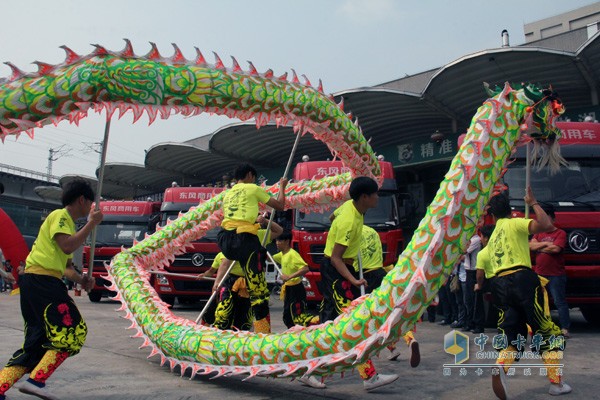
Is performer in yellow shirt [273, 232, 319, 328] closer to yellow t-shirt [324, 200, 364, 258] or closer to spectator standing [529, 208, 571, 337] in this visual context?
yellow t-shirt [324, 200, 364, 258]

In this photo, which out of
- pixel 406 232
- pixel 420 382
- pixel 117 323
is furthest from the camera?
pixel 406 232

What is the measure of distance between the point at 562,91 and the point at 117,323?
11.7 meters

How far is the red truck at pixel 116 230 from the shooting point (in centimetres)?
1447

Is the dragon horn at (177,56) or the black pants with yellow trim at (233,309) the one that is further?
the black pants with yellow trim at (233,309)

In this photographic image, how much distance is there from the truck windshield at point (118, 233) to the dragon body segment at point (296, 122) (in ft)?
35.7

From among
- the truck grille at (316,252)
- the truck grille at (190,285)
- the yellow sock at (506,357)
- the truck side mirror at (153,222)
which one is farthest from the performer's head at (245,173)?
the truck side mirror at (153,222)

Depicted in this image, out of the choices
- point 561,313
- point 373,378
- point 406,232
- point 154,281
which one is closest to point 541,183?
point 561,313

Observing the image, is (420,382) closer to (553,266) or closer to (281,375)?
(281,375)

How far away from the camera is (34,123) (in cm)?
357

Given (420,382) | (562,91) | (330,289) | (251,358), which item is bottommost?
(420,382)

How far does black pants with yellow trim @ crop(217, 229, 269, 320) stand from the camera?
16.5ft

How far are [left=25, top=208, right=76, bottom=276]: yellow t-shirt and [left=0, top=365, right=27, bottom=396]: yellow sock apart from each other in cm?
72

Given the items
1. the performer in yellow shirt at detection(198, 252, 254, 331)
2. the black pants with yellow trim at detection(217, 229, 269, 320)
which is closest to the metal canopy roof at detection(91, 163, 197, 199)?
the performer in yellow shirt at detection(198, 252, 254, 331)

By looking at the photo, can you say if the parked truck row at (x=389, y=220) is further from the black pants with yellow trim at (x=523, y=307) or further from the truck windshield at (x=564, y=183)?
the black pants with yellow trim at (x=523, y=307)
